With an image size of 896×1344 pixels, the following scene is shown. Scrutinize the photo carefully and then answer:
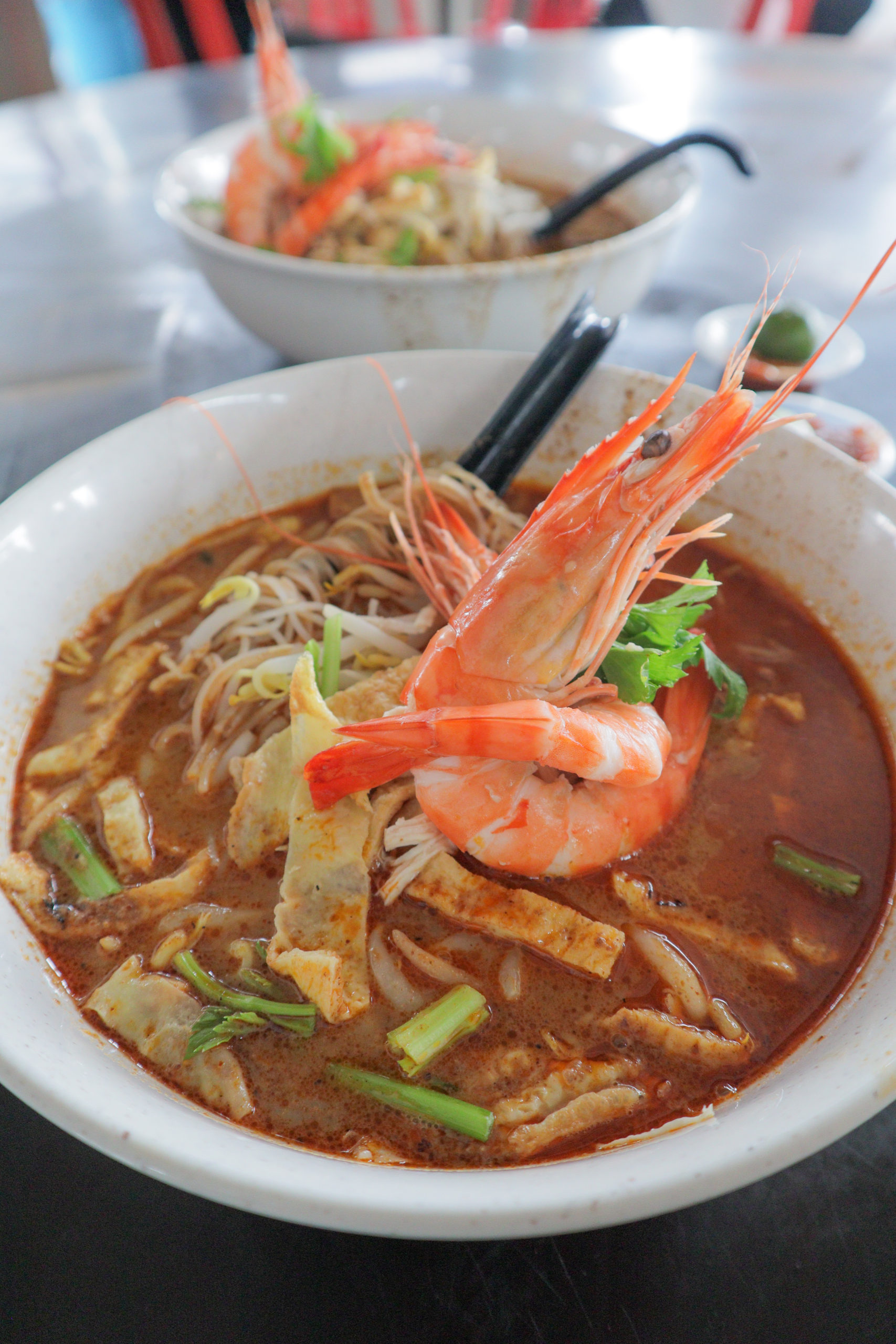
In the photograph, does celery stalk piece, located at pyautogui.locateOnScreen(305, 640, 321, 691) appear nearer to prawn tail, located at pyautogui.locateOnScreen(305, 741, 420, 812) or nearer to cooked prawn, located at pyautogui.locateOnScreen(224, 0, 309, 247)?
prawn tail, located at pyautogui.locateOnScreen(305, 741, 420, 812)

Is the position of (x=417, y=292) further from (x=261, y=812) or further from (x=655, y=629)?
(x=261, y=812)

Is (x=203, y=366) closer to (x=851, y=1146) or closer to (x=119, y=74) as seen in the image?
(x=851, y=1146)

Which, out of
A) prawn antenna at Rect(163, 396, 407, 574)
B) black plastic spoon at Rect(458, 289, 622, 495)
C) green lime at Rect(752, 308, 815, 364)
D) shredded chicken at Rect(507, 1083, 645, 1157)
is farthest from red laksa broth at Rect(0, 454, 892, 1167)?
green lime at Rect(752, 308, 815, 364)

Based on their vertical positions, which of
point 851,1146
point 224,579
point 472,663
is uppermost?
point 472,663

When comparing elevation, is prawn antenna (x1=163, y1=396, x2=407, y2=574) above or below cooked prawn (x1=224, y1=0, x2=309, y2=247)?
below

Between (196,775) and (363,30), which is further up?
(363,30)

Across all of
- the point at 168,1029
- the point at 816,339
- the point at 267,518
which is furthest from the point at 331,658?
the point at 816,339

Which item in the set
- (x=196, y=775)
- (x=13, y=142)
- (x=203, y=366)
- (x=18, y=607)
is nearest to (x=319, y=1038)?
(x=196, y=775)
